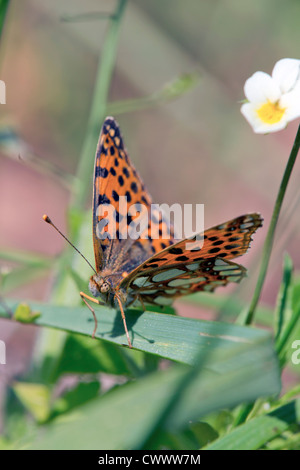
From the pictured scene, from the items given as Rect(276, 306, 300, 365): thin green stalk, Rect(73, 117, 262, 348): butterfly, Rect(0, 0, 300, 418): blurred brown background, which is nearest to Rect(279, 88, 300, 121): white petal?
Rect(73, 117, 262, 348): butterfly

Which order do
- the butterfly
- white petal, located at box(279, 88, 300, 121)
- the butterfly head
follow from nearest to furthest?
white petal, located at box(279, 88, 300, 121), the butterfly, the butterfly head

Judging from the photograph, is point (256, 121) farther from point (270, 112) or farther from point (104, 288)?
point (104, 288)

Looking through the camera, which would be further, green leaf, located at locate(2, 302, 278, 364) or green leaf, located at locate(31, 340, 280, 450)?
green leaf, located at locate(2, 302, 278, 364)

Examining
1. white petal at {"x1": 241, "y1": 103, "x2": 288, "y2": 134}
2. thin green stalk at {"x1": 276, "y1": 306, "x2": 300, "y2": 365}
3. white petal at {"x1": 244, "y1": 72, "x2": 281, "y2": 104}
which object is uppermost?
white petal at {"x1": 244, "y1": 72, "x2": 281, "y2": 104}

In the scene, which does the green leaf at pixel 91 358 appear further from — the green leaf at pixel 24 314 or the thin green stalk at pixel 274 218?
the thin green stalk at pixel 274 218

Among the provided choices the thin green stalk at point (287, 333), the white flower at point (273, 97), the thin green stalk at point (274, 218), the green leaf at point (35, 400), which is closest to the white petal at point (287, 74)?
the white flower at point (273, 97)

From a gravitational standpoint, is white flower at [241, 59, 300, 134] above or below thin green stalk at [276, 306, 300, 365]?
above

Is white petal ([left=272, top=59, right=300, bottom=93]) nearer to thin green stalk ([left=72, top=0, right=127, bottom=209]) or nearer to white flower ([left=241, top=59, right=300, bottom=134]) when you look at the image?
white flower ([left=241, top=59, right=300, bottom=134])
